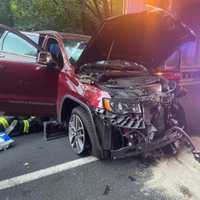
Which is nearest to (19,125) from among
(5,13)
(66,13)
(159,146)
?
(159,146)

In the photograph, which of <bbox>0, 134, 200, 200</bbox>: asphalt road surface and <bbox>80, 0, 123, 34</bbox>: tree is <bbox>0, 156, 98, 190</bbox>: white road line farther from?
<bbox>80, 0, 123, 34</bbox>: tree

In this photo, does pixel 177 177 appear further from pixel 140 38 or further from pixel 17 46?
pixel 17 46

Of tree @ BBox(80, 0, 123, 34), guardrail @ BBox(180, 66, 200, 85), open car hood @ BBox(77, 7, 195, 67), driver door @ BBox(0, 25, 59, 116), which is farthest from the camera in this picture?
tree @ BBox(80, 0, 123, 34)

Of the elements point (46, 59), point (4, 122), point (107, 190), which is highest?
point (46, 59)

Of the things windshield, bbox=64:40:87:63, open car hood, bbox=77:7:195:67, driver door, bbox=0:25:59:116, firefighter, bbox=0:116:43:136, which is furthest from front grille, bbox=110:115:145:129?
firefighter, bbox=0:116:43:136

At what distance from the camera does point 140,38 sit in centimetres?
456

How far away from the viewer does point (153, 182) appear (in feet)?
Result: 11.3

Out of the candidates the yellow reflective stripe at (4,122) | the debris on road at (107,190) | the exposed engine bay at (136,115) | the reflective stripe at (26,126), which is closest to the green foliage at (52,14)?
the reflective stripe at (26,126)

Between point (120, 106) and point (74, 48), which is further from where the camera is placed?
→ point (74, 48)

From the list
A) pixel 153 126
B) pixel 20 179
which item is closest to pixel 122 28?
pixel 153 126

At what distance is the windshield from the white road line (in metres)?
1.53

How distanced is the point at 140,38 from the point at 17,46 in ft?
7.09

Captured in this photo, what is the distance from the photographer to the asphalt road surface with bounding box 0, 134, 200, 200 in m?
3.21

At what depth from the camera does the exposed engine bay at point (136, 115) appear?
3412mm
